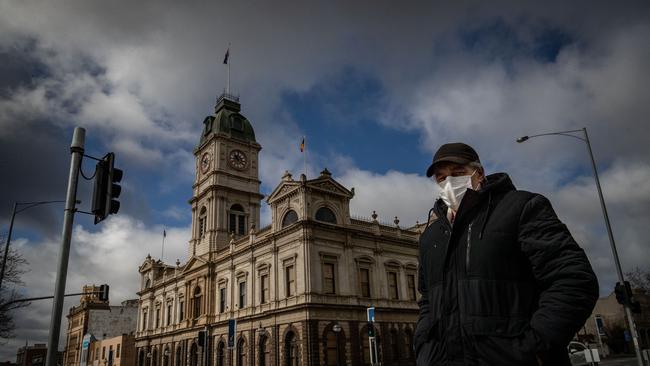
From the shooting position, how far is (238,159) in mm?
52188

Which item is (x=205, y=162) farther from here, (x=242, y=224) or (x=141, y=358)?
(x=141, y=358)

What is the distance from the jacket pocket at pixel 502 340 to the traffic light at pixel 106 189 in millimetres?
8199

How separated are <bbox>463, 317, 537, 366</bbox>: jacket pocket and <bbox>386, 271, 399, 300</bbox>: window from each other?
123ft

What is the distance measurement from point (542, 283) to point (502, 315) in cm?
32

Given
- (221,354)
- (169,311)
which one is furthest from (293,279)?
(169,311)

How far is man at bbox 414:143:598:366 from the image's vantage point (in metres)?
2.62

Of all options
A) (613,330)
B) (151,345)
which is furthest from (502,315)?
(613,330)

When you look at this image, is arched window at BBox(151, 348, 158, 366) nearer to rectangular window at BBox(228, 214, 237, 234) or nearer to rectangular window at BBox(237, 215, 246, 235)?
rectangular window at BBox(228, 214, 237, 234)

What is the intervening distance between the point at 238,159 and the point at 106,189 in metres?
43.2

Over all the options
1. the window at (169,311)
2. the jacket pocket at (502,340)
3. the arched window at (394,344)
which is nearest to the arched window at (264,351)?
the arched window at (394,344)

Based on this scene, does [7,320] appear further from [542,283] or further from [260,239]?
[542,283]

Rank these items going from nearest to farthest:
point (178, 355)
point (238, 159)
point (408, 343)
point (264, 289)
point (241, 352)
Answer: point (264, 289) → point (408, 343) → point (241, 352) → point (178, 355) → point (238, 159)

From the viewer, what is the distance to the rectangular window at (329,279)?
35312 millimetres

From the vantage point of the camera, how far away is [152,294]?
58906mm
